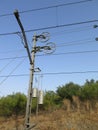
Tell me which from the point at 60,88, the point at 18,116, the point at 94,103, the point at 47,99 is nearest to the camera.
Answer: the point at 94,103

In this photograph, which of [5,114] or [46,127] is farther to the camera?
[5,114]

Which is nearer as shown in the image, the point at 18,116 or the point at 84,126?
the point at 84,126

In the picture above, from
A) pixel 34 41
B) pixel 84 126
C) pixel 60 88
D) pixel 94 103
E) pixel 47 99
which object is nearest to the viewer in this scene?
pixel 34 41

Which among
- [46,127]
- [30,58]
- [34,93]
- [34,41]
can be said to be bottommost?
[46,127]

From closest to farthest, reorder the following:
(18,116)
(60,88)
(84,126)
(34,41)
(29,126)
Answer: (29,126), (34,41), (84,126), (18,116), (60,88)

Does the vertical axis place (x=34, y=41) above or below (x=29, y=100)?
above

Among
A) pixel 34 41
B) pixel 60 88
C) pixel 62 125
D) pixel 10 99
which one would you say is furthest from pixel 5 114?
pixel 34 41

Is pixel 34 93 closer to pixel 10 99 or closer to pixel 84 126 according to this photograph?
pixel 84 126

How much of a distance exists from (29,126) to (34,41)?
4804mm

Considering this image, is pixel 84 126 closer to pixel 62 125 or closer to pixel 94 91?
pixel 62 125

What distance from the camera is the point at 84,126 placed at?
87.2 ft

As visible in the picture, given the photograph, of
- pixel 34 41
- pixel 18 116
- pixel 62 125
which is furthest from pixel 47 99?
pixel 34 41

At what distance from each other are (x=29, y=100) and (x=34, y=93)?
0.50 m

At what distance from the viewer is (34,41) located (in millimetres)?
15172
